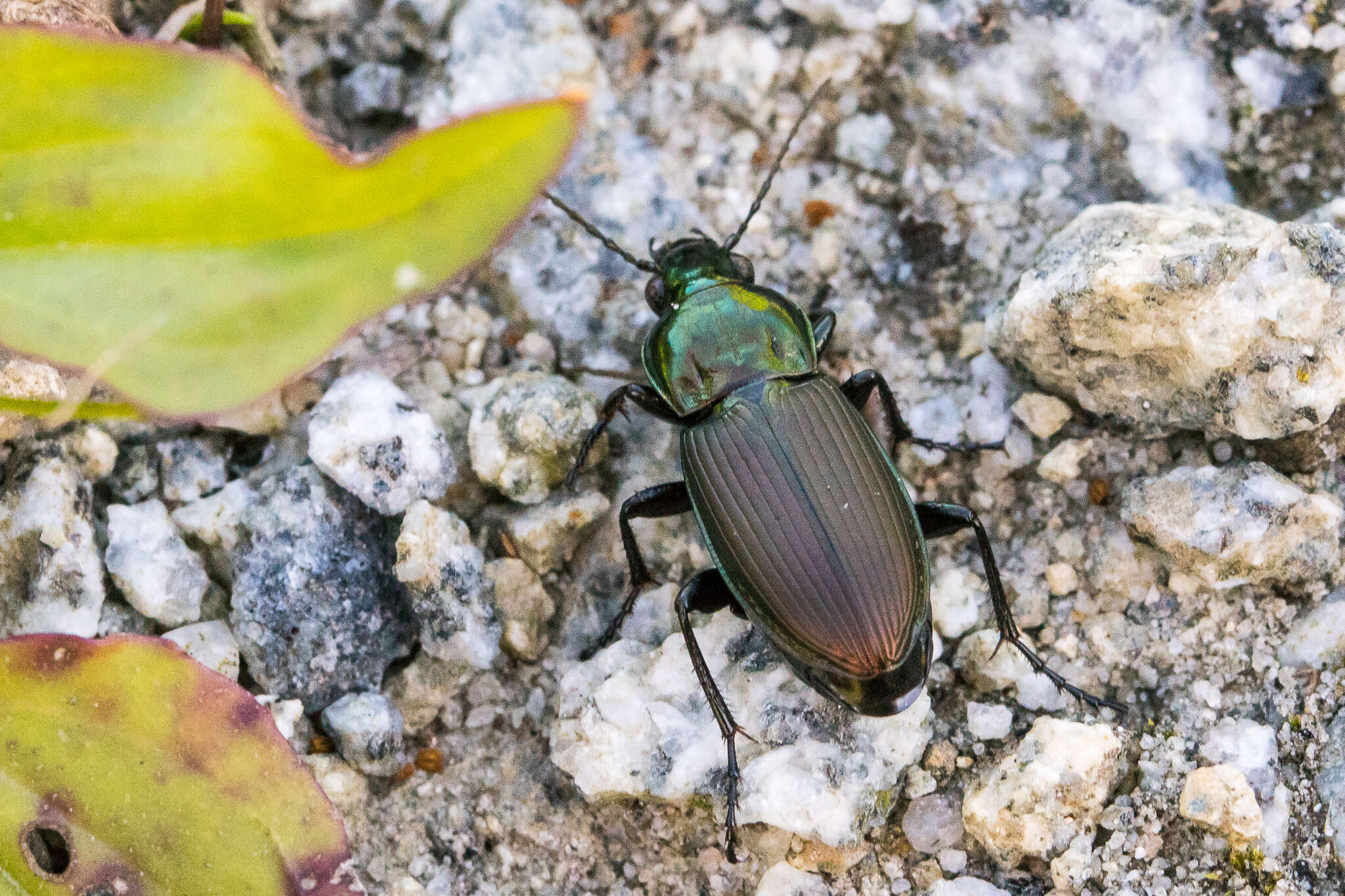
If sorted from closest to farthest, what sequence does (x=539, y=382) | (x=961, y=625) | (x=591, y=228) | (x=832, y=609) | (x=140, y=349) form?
(x=140, y=349)
(x=832, y=609)
(x=961, y=625)
(x=539, y=382)
(x=591, y=228)

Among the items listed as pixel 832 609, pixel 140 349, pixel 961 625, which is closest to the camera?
pixel 140 349

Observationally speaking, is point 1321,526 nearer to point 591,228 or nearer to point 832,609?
point 832,609

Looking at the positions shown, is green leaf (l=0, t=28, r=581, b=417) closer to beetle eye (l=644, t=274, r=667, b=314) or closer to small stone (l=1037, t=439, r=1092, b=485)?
beetle eye (l=644, t=274, r=667, b=314)

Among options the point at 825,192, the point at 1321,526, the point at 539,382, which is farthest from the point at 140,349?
the point at 1321,526

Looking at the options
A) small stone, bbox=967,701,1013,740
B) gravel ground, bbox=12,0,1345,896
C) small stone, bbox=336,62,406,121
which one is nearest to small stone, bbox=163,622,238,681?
gravel ground, bbox=12,0,1345,896

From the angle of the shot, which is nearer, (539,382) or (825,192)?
(539,382)

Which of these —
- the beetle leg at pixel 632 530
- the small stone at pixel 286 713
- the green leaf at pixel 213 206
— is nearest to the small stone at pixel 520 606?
the beetle leg at pixel 632 530
